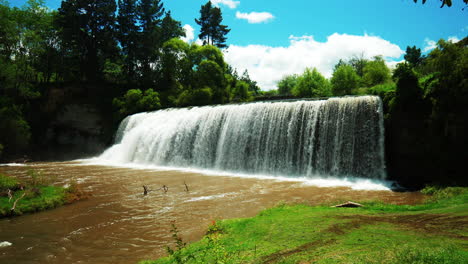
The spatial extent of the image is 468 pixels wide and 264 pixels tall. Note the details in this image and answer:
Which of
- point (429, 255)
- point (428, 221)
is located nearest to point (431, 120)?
point (428, 221)

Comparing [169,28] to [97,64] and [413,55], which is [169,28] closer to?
[97,64]

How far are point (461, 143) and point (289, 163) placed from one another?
24.3ft

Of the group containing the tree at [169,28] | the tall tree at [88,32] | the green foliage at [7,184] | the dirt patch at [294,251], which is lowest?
the green foliage at [7,184]

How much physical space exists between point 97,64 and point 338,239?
127 feet

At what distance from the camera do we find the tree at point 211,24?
157 ft

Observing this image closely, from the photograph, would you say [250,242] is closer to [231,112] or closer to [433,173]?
[433,173]

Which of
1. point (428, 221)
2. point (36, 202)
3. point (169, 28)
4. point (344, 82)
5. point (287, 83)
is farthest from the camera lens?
point (287, 83)

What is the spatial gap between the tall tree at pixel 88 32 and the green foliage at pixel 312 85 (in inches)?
1019

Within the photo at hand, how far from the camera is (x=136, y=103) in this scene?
103ft

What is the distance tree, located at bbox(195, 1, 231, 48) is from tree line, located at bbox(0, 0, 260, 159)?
6.17 metres

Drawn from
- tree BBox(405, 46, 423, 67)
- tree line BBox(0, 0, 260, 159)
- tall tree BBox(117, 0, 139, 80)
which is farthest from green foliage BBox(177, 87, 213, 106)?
tree BBox(405, 46, 423, 67)

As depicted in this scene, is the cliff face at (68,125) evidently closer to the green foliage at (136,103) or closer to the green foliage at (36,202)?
the green foliage at (136,103)

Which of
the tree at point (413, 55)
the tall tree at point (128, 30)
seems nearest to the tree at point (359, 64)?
the tree at point (413, 55)

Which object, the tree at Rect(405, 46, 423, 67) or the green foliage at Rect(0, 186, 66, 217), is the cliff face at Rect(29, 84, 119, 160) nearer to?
the green foliage at Rect(0, 186, 66, 217)
